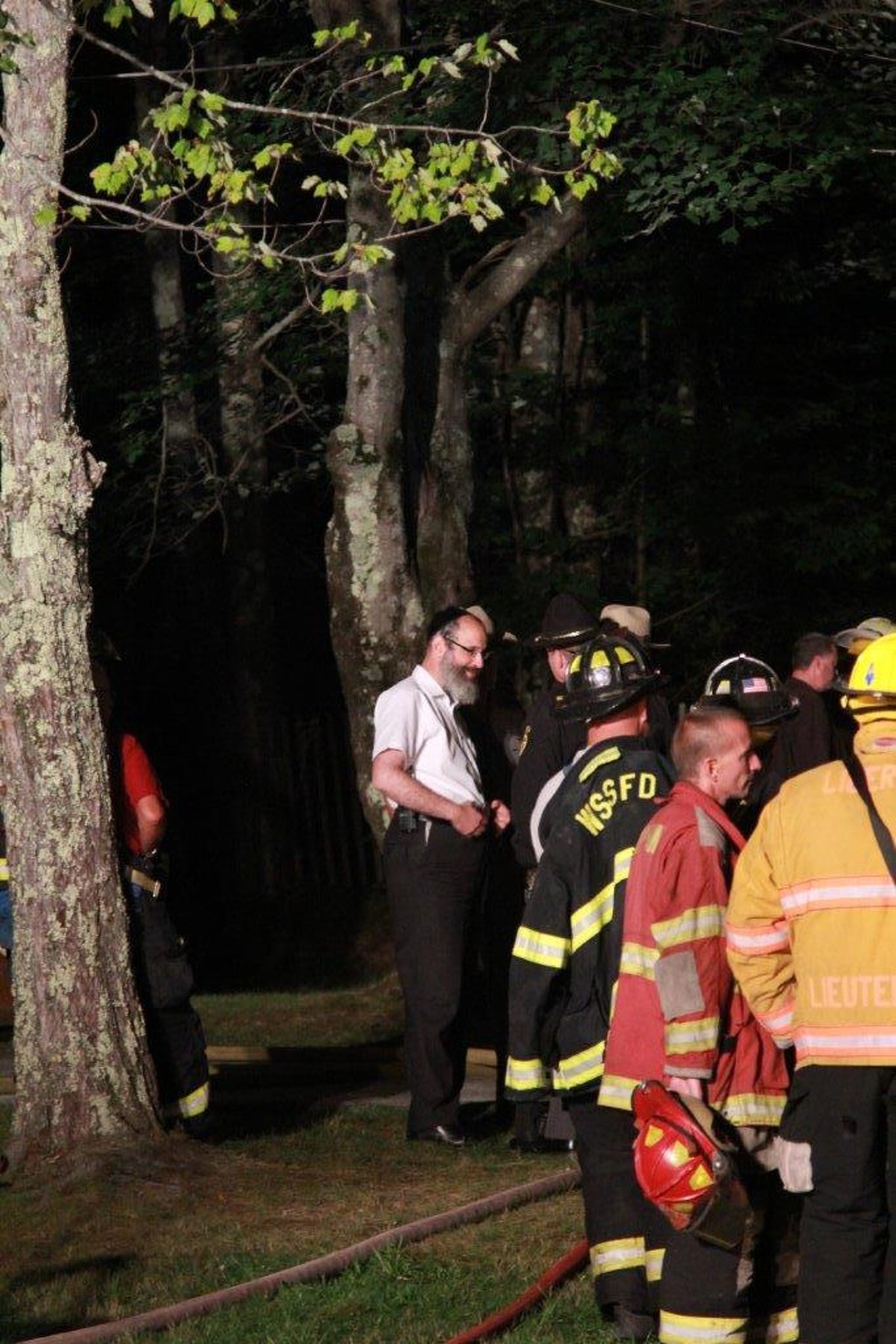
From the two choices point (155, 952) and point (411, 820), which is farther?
point (411, 820)

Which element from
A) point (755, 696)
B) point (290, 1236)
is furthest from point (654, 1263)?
point (755, 696)

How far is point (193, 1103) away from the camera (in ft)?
27.1

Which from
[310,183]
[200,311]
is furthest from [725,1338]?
[200,311]

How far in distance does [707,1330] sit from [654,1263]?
0.42 meters

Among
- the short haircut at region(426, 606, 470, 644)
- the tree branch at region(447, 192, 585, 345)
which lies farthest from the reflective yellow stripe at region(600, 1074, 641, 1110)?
the tree branch at region(447, 192, 585, 345)

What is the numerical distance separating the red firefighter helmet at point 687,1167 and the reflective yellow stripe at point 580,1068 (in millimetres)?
651

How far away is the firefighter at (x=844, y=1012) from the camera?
15.2ft

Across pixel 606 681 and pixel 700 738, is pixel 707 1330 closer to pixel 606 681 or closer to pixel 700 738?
pixel 700 738

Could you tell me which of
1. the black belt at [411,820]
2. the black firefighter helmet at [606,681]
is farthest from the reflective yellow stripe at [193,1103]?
the black firefighter helmet at [606,681]

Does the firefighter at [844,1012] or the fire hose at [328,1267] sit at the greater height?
the firefighter at [844,1012]

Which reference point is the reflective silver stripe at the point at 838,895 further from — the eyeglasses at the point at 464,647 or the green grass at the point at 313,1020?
the green grass at the point at 313,1020

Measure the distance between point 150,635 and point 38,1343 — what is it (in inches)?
791

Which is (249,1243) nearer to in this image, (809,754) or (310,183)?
(809,754)

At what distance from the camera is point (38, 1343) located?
18.0 feet
